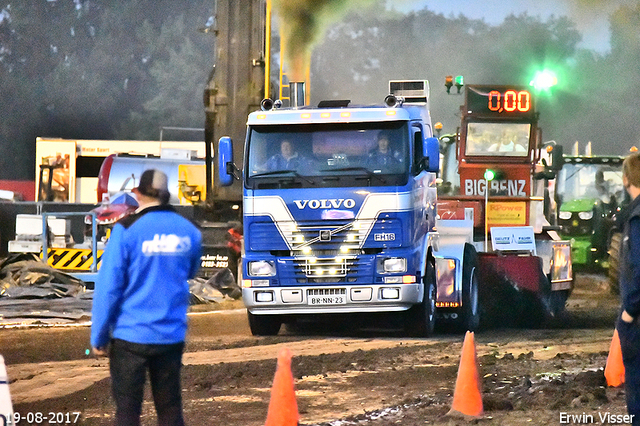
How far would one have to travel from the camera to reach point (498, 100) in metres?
20.3

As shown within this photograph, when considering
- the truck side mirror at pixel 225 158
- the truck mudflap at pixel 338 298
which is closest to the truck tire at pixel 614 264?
the truck mudflap at pixel 338 298

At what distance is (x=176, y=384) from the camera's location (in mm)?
→ 6160

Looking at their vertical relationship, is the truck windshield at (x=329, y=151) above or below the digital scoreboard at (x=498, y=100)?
below

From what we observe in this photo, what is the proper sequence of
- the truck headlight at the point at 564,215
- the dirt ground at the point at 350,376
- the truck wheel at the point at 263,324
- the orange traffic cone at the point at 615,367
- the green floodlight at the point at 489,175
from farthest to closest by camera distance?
the truck headlight at the point at 564,215 < the green floodlight at the point at 489,175 < the truck wheel at the point at 263,324 < the orange traffic cone at the point at 615,367 < the dirt ground at the point at 350,376

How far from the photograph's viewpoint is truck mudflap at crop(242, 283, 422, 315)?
46.2 ft

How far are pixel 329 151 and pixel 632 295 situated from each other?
325 inches

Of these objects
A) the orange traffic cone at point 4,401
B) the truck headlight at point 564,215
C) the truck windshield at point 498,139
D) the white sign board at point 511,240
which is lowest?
the orange traffic cone at point 4,401

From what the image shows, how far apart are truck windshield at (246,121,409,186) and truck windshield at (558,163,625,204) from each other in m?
14.6

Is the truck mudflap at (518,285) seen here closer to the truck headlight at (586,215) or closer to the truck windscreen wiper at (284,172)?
the truck windscreen wiper at (284,172)

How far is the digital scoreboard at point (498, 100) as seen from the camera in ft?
66.1

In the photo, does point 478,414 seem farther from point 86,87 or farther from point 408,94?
point 86,87

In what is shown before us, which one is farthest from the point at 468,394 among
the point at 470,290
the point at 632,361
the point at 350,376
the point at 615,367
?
the point at 470,290

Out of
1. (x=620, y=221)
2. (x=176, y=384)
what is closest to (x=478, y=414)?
(x=620, y=221)

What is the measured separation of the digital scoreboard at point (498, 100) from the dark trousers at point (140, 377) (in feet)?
48.9
